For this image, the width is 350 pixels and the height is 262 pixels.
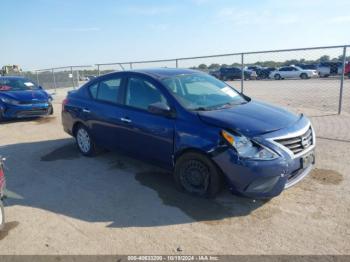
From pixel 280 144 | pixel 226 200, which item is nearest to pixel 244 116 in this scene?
pixel 280 144

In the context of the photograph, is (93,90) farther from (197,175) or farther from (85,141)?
(197,175)

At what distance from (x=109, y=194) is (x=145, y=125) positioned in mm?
1082

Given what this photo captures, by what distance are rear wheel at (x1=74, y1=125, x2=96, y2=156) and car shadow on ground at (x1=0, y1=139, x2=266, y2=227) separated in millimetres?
157

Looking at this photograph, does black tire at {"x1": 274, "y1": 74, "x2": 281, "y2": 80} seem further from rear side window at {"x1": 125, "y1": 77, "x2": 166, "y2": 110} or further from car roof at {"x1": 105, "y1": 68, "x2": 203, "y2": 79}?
rear side window at {"x1": 125, "y1": 77, "x2": 166, "y2": 110}

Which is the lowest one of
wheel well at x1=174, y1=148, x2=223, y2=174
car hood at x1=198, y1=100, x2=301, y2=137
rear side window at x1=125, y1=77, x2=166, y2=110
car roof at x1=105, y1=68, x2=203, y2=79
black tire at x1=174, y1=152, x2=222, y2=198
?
black tire at x1=174, y1=152, x2=222, y2=198

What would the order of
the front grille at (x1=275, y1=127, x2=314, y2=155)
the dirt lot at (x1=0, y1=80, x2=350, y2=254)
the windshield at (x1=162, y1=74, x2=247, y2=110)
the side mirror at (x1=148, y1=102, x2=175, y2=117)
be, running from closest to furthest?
the dirt lot at (x1=0, y1=80, x2=350, y2=254) → the front grille at (x1=275, y1=127, x2=314, y2=155) → the side mirror at (x1=148, y1=102, x2=175, y2=117) → the windshield at (x1=162, y1=74, x2=247, y2=110)

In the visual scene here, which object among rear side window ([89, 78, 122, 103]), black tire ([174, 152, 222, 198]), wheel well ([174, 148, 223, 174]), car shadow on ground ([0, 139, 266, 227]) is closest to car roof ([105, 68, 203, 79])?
rear side window ([89, 78, 122, 103])

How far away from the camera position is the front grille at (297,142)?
3.99 metres

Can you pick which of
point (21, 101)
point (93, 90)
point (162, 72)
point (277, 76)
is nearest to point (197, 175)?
point (162, 72)

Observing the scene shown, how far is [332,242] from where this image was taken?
3318 mm

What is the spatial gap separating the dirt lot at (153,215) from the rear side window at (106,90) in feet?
3.78

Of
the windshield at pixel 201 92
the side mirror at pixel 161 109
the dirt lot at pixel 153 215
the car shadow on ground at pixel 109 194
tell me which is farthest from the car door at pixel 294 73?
the side mirror at pixel 161 109

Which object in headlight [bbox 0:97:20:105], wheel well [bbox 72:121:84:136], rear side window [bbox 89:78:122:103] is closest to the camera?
rear side window [bbox 89:78:122:103]

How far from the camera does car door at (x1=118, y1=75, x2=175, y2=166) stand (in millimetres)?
4590
